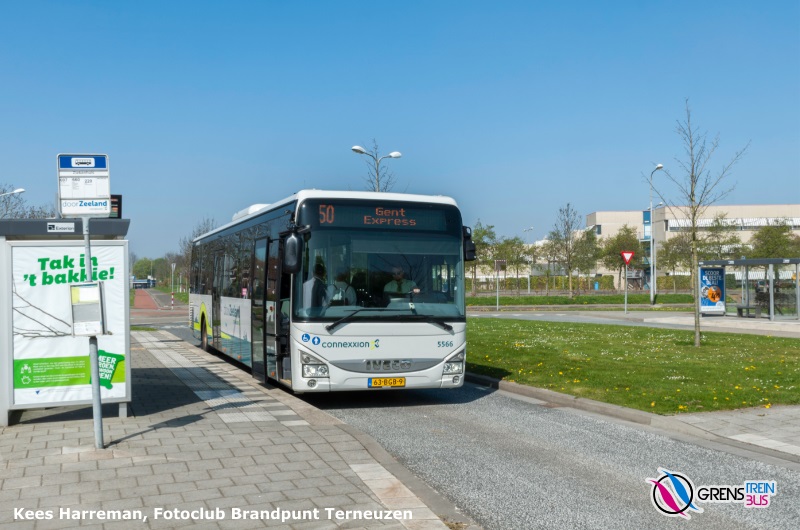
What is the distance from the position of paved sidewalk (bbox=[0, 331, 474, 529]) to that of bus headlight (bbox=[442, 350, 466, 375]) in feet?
6.81

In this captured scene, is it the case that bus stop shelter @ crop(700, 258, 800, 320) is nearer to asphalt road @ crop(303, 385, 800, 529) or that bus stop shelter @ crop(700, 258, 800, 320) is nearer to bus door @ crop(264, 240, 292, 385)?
asphalt road @ crop(303, 385, 800, 529)

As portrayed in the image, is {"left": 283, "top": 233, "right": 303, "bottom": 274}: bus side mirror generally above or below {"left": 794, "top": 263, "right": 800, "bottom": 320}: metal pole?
above

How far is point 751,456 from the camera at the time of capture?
26.1 feet

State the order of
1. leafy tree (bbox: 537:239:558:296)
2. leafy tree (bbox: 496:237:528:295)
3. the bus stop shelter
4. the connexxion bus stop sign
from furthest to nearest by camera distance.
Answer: leafy tree (bbox: 496:237:528:295)
leafy tree (bbox: 537:239:558:296)
the bus stop shelter
the connexxion bus stop sign

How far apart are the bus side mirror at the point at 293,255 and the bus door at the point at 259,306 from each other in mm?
1970

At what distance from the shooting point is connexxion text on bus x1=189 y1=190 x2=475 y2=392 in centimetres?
1076

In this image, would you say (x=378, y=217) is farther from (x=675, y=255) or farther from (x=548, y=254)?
(x=675, y=255)

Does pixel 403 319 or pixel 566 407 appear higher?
pixel 403 319

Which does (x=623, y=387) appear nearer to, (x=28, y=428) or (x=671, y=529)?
(x=671, y=529)

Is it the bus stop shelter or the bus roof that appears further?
the bus stop shelter

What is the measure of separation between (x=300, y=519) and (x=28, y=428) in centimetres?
491

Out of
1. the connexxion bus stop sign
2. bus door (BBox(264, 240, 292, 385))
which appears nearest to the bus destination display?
bus door (BBox(264, 240, 292, 385))

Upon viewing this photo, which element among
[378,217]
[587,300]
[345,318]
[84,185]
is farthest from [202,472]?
[587,300]

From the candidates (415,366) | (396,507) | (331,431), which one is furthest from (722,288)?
(396,507)
